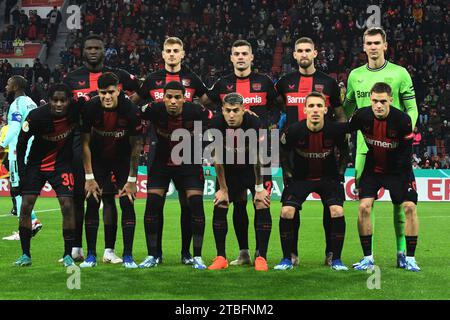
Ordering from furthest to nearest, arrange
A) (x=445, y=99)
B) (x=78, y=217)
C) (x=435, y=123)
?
1. (x=445, y=99)
2. (x=435, y=123)
3. (x=78, y=217)

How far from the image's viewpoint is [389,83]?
9477 millimetres

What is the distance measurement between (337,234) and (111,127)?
2881 millimetres

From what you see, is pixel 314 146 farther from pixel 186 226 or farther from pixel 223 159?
pixel 186 226

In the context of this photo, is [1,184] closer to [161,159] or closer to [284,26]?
[284,26]

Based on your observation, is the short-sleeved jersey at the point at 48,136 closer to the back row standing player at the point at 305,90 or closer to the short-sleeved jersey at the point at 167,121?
the short-sleeved jersey at the point at 167,121

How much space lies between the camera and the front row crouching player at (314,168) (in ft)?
29.7

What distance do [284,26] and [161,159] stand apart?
24.9 m

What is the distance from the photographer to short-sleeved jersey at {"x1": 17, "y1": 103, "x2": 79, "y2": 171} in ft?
29.9

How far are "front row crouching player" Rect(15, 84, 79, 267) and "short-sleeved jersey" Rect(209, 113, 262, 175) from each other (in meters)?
1.70

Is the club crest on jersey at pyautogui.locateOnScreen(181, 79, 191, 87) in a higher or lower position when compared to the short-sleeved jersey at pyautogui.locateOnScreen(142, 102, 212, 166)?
higher

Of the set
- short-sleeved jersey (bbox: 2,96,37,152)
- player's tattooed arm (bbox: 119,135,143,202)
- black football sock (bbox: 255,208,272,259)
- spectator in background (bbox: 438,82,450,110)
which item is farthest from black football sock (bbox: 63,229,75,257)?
spectator in background (bbox: 438,82,450,110)

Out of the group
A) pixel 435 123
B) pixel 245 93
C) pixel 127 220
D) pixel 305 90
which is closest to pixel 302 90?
pixel 305 90

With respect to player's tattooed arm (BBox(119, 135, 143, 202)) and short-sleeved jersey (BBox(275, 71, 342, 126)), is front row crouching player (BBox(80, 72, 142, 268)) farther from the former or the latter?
short-sleeved jersey (BBox(275, 71, 342, 126))

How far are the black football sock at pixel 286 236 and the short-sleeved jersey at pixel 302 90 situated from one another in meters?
1.32
